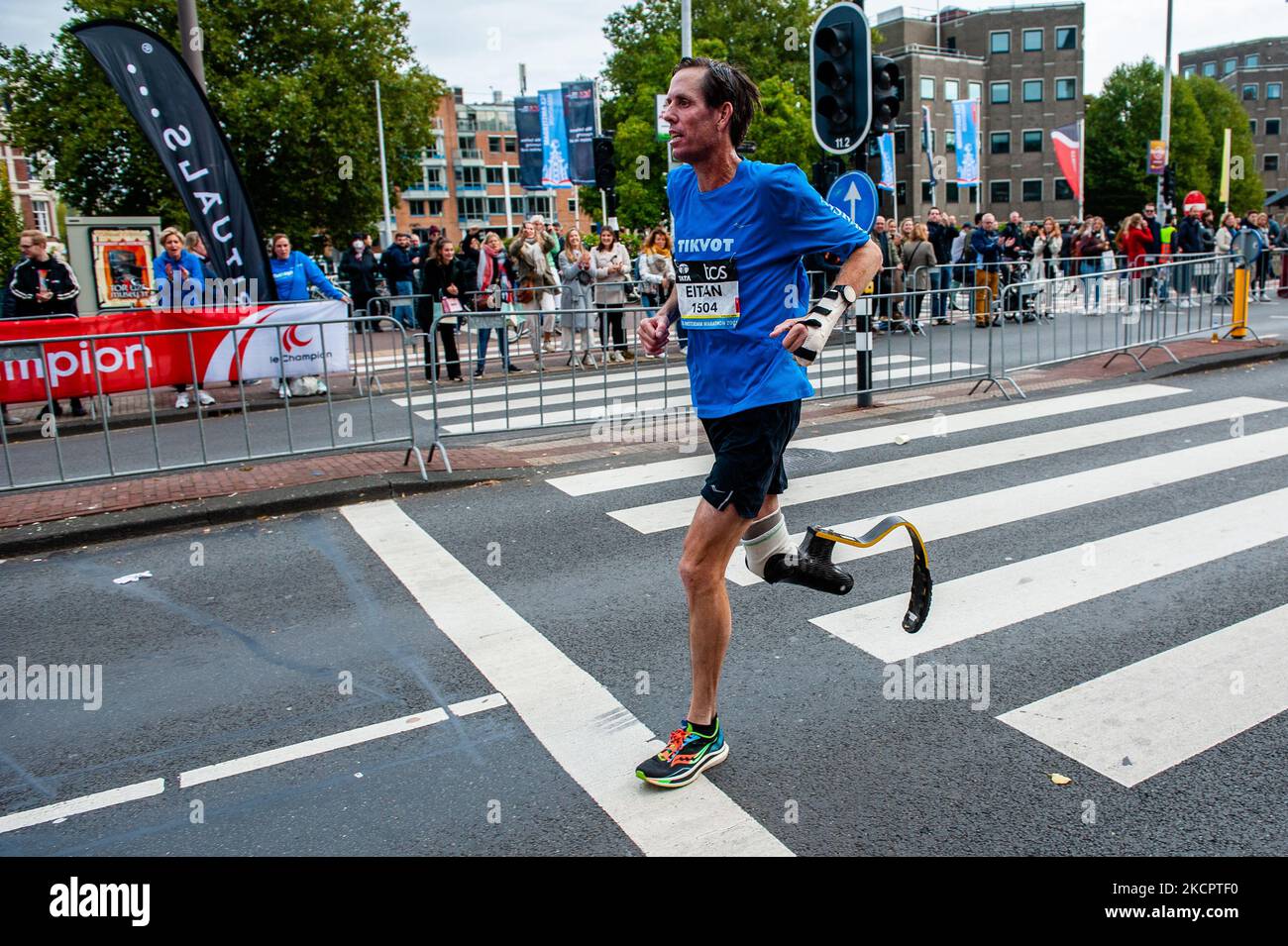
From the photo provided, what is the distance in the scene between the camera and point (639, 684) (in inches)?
165

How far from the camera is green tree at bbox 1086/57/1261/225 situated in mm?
70062

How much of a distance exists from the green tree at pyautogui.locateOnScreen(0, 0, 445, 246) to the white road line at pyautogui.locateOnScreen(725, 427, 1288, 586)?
29598mm

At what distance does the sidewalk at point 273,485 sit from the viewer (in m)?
6.89

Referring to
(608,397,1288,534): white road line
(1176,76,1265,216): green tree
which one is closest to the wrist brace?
(608,397,1288,534): white road line

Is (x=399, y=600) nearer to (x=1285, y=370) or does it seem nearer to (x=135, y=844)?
(x=135, y=844)

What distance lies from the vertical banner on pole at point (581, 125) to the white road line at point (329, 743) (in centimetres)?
2215

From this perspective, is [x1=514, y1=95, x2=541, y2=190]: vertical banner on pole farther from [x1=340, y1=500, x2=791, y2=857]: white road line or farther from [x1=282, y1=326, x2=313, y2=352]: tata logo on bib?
[x1=340, y1=500, x2=791, y2=857]: white road line

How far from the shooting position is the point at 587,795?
11.0ft

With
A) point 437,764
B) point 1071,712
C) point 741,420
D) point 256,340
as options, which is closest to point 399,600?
point 437,764

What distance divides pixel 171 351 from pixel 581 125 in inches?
679

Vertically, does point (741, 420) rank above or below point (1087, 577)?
above

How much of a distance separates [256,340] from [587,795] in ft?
26.2

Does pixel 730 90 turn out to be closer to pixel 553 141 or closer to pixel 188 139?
pixel 188 139
